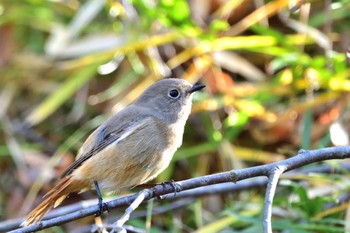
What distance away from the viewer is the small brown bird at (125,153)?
3195mm

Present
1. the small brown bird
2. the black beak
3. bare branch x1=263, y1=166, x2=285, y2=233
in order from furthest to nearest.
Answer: the black beak < the small brown bird < bare branch x1=263, y1=166, x2=285, y2=233

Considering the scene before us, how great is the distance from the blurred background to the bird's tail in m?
0.75

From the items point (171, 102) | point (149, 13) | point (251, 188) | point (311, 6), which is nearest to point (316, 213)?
point (251, 188)

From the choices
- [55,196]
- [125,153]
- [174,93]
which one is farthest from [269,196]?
[174,93]

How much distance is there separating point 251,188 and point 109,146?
0.96m

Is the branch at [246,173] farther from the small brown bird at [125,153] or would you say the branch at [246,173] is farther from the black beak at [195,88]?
the black beak at [195,88]

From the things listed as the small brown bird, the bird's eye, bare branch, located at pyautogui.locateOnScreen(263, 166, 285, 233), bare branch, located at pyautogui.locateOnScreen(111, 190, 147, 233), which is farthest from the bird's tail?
bare branch, located at pyautogui.locateOnScreen(263, 166, 285, 233)

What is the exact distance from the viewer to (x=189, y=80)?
459cm

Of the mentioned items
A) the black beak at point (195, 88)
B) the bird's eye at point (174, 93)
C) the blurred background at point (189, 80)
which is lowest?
the black beak at point (195, 88)

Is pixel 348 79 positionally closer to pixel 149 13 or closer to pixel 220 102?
pixel 220 102

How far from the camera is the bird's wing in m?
3.36

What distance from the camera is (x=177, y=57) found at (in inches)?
185

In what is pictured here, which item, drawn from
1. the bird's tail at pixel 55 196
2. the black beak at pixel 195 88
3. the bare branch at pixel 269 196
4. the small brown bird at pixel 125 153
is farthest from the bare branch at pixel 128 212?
the black beak at pixel 195 88

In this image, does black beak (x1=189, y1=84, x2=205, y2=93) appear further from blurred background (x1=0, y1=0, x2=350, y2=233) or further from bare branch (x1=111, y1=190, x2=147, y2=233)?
bare branch (x1=111, y1=190, x2=147, y2=233)
